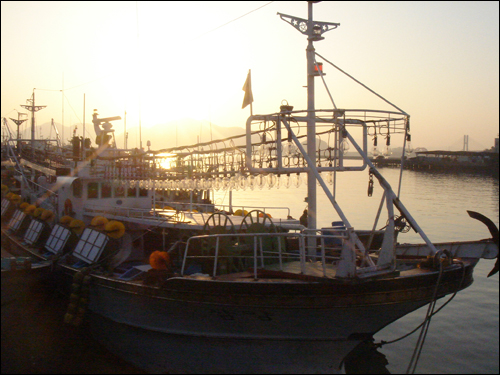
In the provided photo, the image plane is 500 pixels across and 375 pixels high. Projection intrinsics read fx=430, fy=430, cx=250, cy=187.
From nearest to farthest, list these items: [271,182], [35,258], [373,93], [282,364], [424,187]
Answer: [282,364], [373,93], [271,182], [35,258], [424,187]

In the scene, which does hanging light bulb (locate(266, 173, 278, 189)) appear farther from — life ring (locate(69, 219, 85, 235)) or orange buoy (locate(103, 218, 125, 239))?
life ring (locate(69, 219, 85, 235))

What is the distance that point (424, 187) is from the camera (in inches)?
1927

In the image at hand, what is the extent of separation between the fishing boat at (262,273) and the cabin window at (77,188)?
1.75 meters

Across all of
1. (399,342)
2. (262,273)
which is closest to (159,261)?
(262,273)

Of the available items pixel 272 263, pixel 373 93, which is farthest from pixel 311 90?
pixel 272 263

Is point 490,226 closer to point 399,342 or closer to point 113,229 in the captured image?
point 399,342

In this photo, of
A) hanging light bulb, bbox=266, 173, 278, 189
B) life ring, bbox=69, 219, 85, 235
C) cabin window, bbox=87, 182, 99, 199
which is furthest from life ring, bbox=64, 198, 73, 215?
hanging light bulb, bbox=266, 173, 278, 189

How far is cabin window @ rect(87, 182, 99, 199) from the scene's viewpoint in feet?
48.3

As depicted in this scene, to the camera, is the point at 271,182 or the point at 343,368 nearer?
the point at 343,368

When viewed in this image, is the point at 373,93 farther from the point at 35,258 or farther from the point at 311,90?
the point at 35,258

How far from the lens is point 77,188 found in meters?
14.6

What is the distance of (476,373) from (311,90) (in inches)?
278

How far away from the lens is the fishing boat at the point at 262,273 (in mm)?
7816

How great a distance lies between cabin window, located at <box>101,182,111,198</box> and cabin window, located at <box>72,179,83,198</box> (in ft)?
2.30
